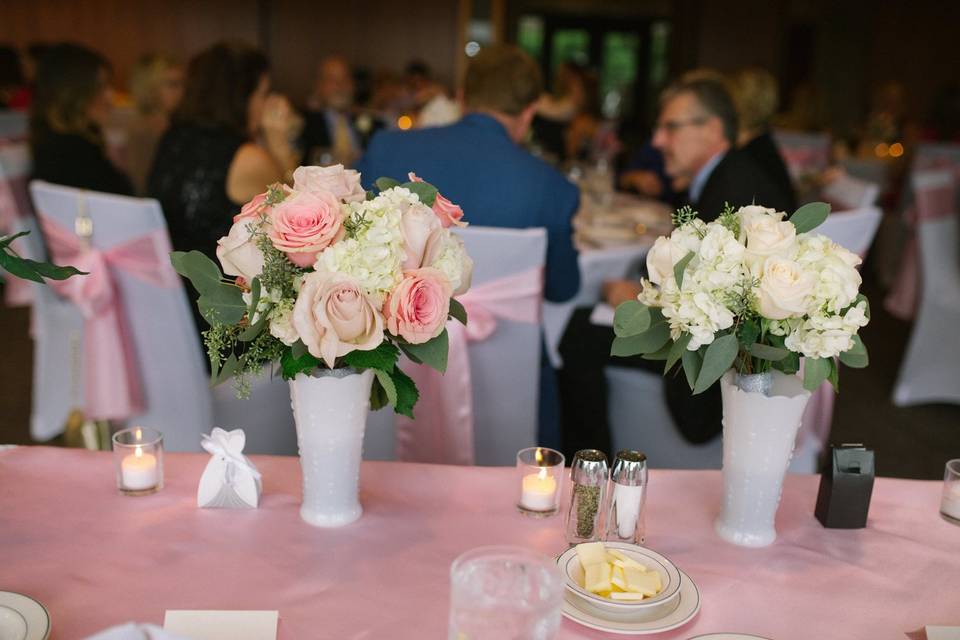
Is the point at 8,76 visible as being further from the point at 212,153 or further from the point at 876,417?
the point at 876,417

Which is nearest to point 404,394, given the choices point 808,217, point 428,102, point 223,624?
point 223,624

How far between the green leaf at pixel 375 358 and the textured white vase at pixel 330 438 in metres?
0.05

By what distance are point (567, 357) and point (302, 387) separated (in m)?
1.77

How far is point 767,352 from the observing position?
128cm

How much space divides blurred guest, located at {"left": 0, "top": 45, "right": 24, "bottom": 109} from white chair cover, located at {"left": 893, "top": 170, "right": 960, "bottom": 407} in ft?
25.3

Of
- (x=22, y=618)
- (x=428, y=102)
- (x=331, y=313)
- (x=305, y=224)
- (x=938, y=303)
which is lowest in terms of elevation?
(x=938, y=303)

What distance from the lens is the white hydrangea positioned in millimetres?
1173

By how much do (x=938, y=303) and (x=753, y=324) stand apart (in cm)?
350

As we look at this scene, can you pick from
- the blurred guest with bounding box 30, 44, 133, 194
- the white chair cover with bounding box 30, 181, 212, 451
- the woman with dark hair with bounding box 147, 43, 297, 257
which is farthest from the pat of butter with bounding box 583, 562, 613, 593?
the blurred guest with bounding box 30, 44, 133, 194

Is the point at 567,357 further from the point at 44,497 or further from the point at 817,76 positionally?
the point at 817,76

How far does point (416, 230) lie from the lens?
1.21 metres

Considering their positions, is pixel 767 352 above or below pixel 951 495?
above

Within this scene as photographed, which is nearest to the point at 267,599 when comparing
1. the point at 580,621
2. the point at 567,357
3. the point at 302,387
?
the point at 302,387

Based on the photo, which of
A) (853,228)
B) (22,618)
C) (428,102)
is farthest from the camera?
(428,102)
